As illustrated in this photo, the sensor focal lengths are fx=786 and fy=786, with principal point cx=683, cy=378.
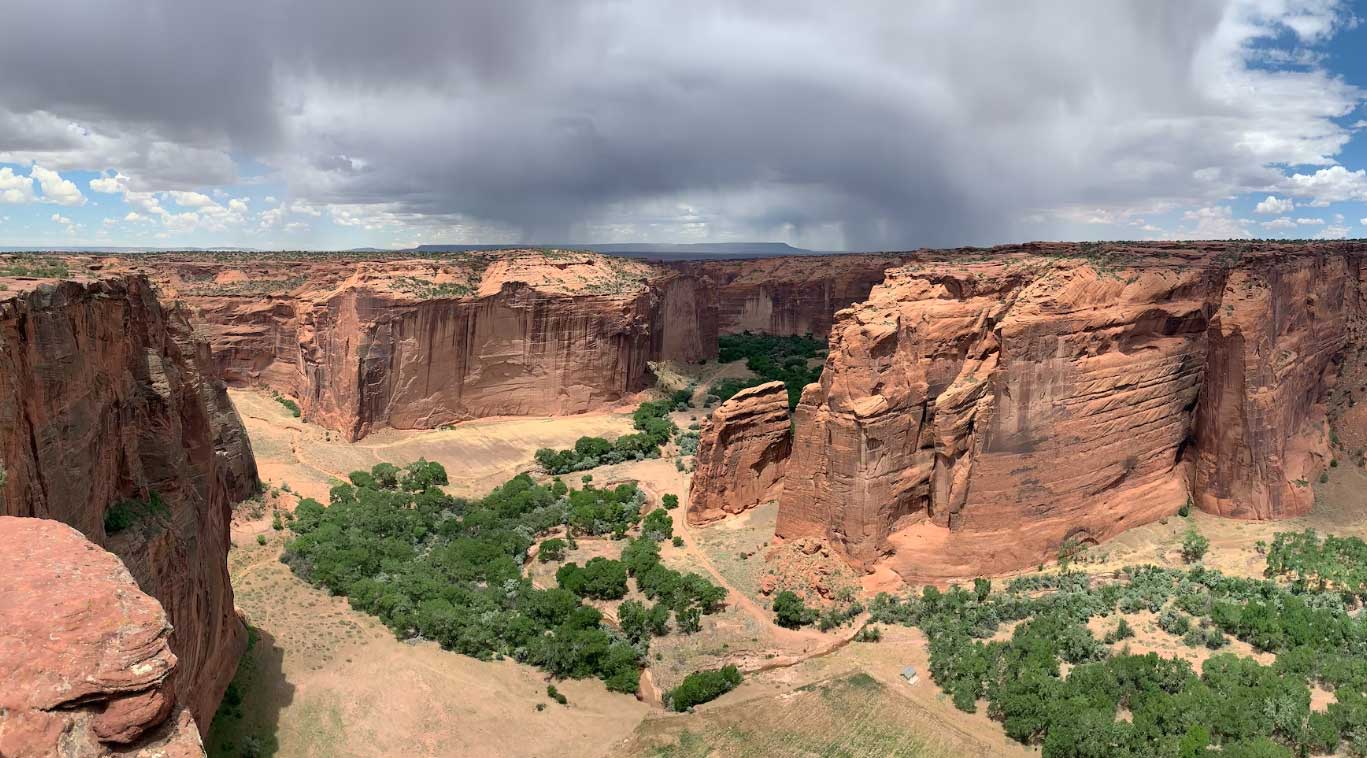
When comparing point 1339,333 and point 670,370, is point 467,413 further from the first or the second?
point 1339,333

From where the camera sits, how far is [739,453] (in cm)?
3281

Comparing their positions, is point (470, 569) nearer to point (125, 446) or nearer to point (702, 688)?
point (702, 688)

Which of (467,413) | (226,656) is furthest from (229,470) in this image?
(467,413)

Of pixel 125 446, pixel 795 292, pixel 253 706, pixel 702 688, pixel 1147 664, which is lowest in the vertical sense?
pixel 253 706

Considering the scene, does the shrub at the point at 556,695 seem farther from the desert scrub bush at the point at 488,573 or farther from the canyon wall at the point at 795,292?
the canyon wall at the point at 795,292

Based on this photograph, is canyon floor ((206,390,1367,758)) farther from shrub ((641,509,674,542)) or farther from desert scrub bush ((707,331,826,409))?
desert scrub bush ((707,331,826,409))

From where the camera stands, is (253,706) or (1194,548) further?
(1194,548)

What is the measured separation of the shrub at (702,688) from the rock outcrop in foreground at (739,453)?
10258 millimetres

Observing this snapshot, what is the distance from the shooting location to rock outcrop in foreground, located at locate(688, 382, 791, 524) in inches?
1272

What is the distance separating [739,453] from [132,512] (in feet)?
70.9

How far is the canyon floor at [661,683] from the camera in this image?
2030cm

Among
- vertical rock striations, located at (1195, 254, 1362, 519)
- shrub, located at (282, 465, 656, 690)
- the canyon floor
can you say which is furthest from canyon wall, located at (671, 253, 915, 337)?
the canyon floor

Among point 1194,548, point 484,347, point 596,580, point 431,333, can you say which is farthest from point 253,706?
point 484,347

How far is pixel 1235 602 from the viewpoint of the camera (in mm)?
23859
